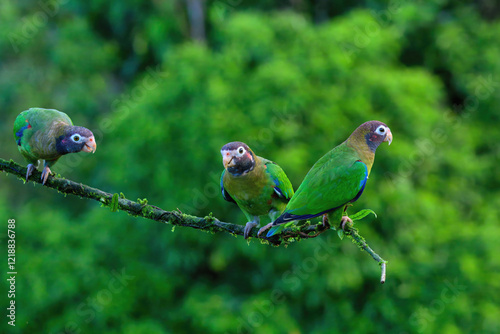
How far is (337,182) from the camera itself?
3828 millimetres

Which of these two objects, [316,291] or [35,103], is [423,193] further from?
[35,103]

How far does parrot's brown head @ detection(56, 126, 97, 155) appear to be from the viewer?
3686mm

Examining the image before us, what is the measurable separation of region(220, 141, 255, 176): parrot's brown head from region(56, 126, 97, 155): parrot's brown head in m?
0.89

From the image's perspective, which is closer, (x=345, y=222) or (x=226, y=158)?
(x=226, y=158)

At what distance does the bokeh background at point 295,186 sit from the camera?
18.4 m

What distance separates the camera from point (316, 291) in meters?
18.8

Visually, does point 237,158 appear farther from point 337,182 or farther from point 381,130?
point 381,130

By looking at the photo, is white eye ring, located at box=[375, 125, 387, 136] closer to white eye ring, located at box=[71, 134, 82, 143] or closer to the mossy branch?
the mossy branch

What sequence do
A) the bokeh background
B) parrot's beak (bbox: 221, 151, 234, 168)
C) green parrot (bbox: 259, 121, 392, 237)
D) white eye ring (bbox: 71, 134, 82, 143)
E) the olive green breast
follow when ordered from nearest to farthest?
parrot's beak (bbox: 221, 151, 234, 168) → green parrot (bbox: 259, 121, 392, 237) → white eye ring (bbox: 71, 134, 82, 143) → the olive green breast → the bokeh background

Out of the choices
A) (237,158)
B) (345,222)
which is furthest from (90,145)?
(345,222)

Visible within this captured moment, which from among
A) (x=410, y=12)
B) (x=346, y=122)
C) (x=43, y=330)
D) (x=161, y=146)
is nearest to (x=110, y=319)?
(x=43, y=330)

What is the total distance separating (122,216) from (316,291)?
27.4 ft

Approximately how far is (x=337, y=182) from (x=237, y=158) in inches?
28.9

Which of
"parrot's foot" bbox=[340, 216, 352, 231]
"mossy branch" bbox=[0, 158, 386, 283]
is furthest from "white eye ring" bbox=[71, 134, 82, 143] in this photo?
"parrot's foot" bbox=[340, 216, 352, 231]
